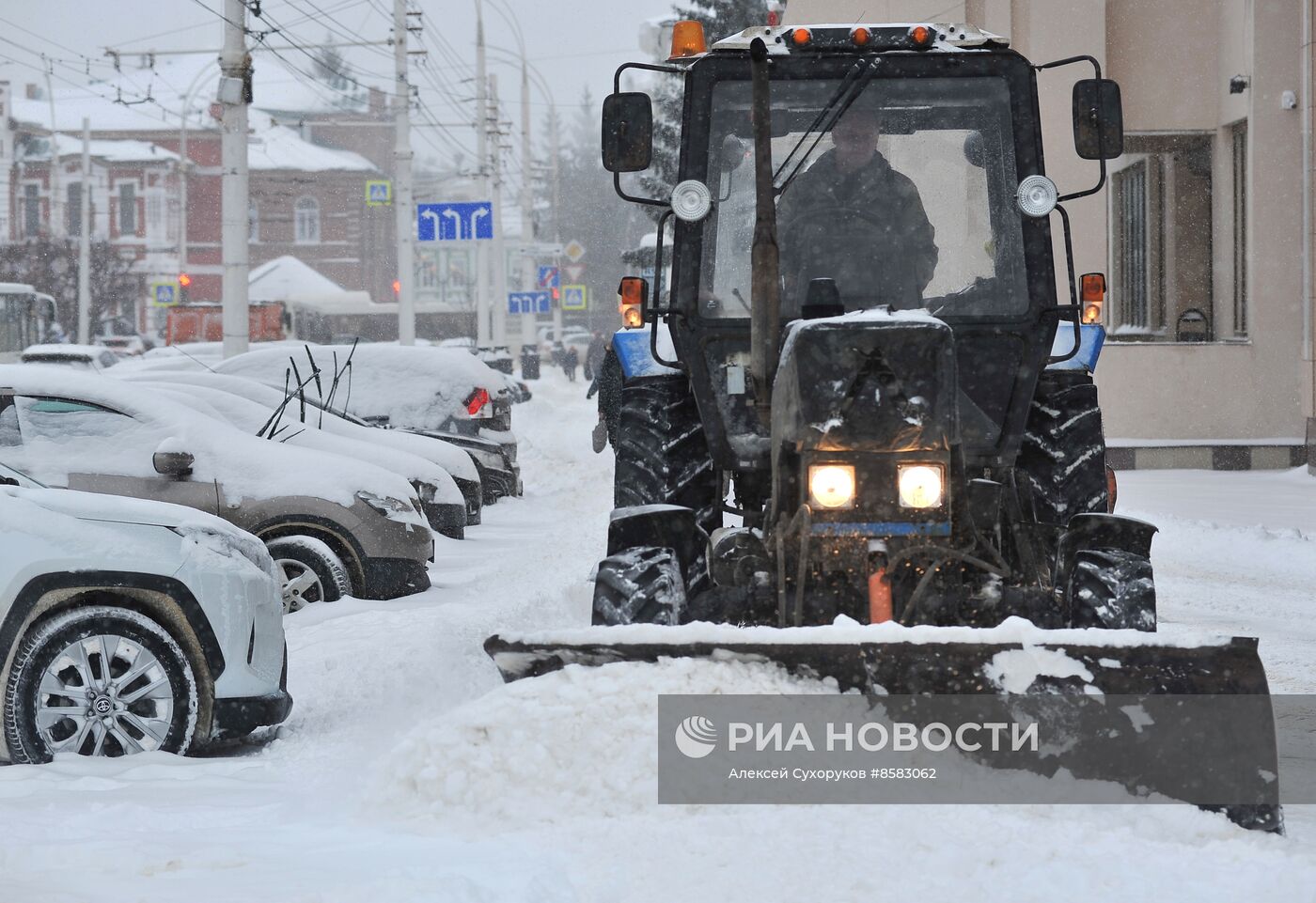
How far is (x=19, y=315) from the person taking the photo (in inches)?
1385

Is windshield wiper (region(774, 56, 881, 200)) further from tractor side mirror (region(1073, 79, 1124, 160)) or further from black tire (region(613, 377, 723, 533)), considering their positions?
black tire (region(613, 377, 723, 533))

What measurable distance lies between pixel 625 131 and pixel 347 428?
25.3 ft

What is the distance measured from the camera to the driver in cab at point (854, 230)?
618cm

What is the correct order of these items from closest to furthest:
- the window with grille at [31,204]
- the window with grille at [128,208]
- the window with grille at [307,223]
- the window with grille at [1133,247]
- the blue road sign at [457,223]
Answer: the window with grille at [1133,247] → the blue road sign at [457,223] → the window with grille at [31,204] → the window with grille at [128,208] → the window with grille at [307,223]

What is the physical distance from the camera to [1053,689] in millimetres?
4500

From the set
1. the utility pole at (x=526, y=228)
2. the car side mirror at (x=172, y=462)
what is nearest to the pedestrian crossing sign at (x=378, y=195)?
the utility pole at (x=526, y=228)

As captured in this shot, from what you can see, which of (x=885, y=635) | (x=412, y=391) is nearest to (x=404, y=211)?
(x=412, y=391)

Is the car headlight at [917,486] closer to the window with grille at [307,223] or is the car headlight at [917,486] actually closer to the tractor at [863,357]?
the tractor at [863,357]

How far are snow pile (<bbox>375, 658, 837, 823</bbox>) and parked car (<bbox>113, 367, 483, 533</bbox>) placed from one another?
695 centimetres

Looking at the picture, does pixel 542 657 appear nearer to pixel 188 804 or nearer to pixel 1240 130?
pixel 188 804

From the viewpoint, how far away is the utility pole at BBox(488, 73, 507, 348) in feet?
135

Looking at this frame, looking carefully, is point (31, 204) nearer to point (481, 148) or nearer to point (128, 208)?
point (128, 208)

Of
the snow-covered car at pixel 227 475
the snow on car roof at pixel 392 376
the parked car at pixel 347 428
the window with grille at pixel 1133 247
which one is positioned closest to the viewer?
the snow-covered car at pixel 227 475

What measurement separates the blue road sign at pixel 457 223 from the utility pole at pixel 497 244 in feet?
28.0
